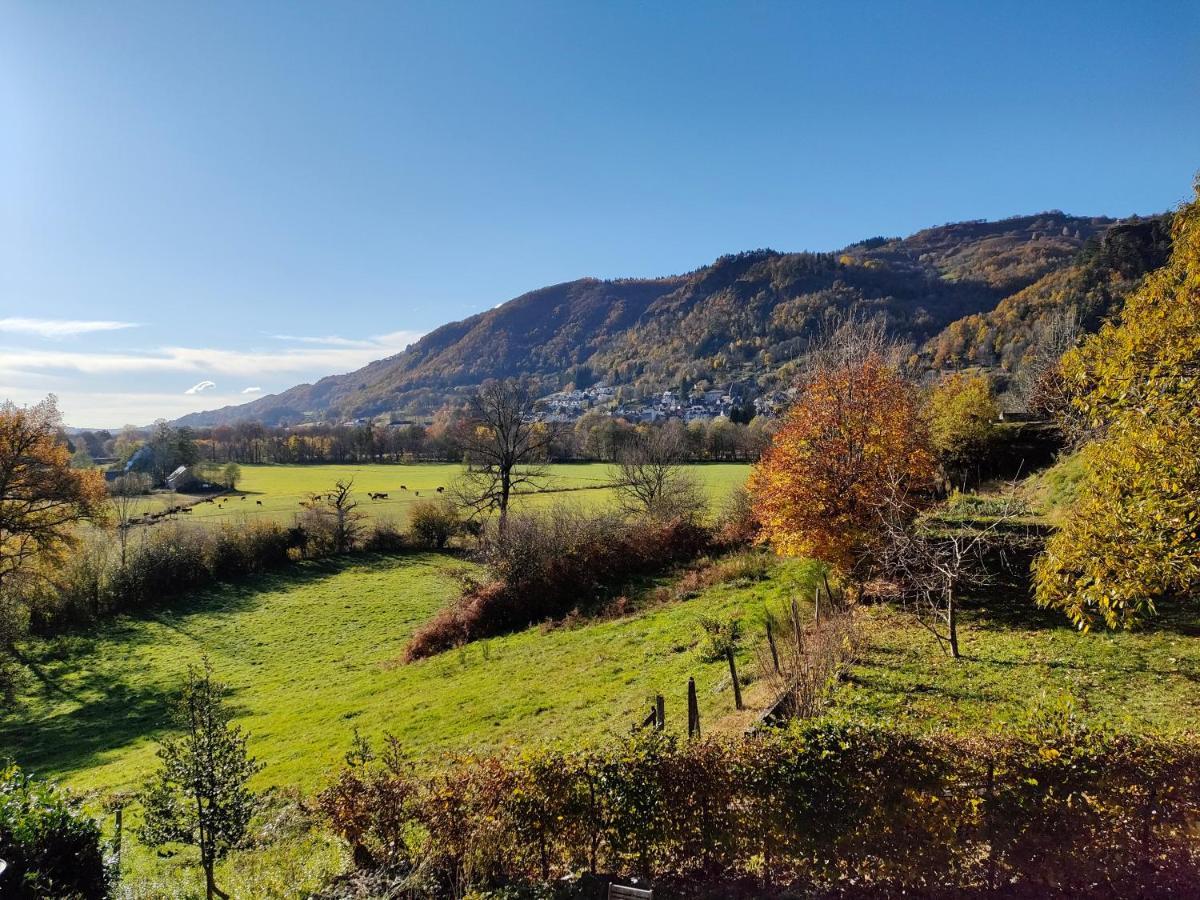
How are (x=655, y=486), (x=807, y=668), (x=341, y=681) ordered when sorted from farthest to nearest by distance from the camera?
(x=655, y=486) < (x=341, y=681) < (x=807, y=668)

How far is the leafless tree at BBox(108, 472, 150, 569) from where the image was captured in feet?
130

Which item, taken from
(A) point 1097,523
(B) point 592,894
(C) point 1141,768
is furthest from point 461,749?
(A) point 1097,523

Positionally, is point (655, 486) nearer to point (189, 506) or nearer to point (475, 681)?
point (475, 681)

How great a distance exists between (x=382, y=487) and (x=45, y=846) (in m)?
77.1

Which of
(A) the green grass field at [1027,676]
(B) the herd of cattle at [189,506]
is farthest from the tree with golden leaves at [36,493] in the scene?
(A) the green grass field at [1027,676]

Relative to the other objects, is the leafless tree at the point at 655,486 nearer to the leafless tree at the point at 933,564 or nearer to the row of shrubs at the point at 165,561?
the leafless tree at the point at 933,564

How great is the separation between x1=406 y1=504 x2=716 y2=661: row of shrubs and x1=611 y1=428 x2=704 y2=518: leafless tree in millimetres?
3173

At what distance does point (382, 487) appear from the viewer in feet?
261

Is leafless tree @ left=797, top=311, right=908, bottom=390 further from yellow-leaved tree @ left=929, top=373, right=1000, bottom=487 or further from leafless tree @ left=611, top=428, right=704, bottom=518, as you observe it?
leafless tree @ left=611, top=428, right=704, bottom=518

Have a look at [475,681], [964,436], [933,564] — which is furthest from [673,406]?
[933,564]

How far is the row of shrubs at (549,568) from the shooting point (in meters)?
27.6

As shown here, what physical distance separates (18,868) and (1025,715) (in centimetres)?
1411

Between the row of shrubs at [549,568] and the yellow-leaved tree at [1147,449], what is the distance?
21288 millimetres

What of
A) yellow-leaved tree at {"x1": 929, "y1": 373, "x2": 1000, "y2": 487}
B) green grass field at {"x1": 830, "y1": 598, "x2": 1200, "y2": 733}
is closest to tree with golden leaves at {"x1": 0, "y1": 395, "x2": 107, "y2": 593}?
green grass field at {"x1": 830, "y1": 598, "x2": 1200, "y2": 733}
